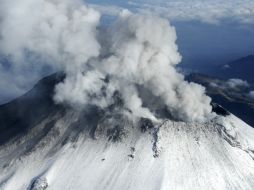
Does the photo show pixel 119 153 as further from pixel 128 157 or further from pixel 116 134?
pixel 116 134

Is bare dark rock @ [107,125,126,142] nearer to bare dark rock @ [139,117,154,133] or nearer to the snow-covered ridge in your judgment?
the snow-covered ridge

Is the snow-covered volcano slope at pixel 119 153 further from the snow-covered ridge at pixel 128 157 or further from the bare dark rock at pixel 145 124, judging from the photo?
the bare dark rock at pixel 145 124

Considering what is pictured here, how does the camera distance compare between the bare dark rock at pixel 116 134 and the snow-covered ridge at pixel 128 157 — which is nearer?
the snow-covered ridge at pixel 128 157

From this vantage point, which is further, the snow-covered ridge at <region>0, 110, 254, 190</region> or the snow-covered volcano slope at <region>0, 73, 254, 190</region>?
the snow-covered volcano slope at <region>0, 73, 254, 190</region>

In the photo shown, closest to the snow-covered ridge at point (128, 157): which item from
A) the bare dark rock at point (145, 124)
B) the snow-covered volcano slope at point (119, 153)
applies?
the snow-covered volcano slope at point (119, 153)

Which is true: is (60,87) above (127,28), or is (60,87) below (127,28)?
below

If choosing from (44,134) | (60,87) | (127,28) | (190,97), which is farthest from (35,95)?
(190,97)

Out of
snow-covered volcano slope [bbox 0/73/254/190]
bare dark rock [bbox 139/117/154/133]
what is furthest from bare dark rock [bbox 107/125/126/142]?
bare dark rock [bbox 139/117/154/133]

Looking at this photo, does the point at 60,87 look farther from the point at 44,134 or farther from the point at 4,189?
the point at 4,189
